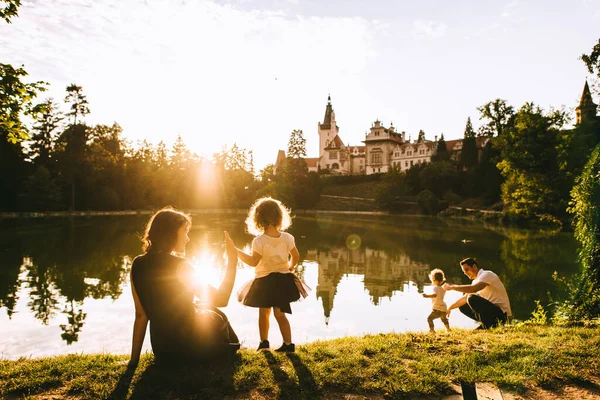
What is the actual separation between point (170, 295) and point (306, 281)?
845 cm

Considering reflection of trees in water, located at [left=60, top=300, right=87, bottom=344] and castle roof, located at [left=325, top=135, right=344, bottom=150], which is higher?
castle roof, located at [left=325, top=135, right=344, bottom=150]

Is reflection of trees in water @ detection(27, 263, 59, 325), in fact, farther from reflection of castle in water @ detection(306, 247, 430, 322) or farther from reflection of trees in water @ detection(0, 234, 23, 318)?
reflection of castle in water @ detection(306, 247, 430, 322)

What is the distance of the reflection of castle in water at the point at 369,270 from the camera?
34.3ft

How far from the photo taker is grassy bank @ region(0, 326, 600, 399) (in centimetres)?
320

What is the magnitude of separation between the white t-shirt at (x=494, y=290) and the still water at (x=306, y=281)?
143 centimetres

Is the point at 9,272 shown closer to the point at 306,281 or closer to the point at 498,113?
the point at 306,281

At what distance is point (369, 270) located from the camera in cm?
1343

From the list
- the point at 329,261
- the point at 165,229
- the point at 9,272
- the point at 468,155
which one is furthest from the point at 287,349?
the point at 468,155

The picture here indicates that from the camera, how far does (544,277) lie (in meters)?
11.7

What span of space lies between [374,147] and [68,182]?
5084 centimetres

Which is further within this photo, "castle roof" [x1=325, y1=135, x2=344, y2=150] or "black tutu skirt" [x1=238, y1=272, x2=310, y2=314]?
"castle roof" [x1=325, y1=135, x2=344, y2=150]

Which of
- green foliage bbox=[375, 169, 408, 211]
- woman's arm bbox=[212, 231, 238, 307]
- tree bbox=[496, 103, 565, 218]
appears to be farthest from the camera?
green foliage bbox=[375, 169, 408, 211]

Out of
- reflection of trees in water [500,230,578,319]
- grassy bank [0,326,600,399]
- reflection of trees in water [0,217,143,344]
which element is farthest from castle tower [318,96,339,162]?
grassy bank [0,326,600,399]

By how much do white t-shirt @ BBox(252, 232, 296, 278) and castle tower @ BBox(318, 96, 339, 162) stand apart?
81696mm
